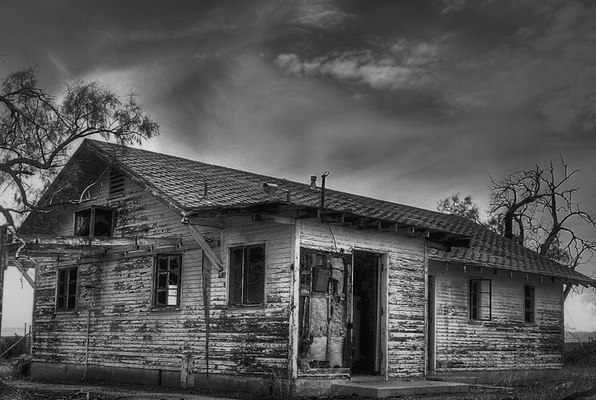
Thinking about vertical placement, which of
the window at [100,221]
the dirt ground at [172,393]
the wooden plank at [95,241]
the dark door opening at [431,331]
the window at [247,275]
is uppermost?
the window at [100,221]

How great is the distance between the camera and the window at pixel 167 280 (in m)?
19.1

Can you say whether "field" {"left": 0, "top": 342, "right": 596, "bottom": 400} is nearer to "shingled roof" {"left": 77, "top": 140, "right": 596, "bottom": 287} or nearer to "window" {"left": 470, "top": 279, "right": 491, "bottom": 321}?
"window" {"left": 470, "top": 279, "right": 491, "bottom": 321}

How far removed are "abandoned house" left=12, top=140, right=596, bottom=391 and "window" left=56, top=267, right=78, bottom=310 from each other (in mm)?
60

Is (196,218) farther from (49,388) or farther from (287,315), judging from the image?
(49,388)

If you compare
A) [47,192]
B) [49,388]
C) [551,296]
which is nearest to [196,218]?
[49,388]

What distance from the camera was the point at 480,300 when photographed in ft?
77.1

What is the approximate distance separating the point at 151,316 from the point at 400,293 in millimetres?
6298

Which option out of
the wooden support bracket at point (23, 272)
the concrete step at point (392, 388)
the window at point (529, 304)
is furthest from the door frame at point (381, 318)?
the wooden support bracket at point (23, 272)

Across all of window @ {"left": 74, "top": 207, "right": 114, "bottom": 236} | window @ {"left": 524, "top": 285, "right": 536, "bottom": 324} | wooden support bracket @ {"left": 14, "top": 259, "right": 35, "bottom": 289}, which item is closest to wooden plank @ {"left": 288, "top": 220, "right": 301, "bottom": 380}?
window @ {"left": 74, "top": 207, "right": 114, "bottom": 236}

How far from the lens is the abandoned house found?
16.5m

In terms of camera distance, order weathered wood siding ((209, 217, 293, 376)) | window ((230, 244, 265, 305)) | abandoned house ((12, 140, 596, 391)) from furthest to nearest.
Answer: window ((230, 244, 265, 305))
abandoned house ((12, 140, 596, 391))
weathered wood siding ((209, 217, 293, 376))

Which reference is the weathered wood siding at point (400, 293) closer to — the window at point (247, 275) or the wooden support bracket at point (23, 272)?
the window at point (247, 275)

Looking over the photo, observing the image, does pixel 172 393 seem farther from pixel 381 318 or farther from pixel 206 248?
pixel 381 318

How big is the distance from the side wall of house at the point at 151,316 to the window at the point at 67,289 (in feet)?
0.69
